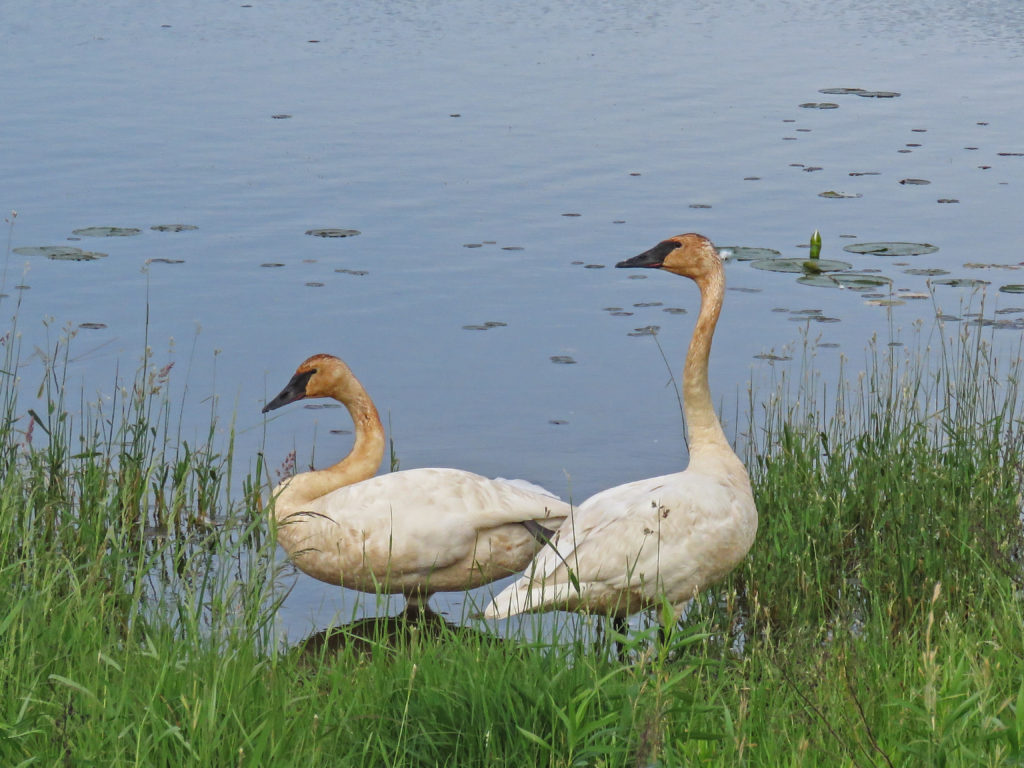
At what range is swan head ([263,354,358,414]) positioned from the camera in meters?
6.93

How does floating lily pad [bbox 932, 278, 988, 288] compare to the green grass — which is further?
floating lily pad [bbox 932, 278, 988, 288]

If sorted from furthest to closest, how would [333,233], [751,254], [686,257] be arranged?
[333,233] < [751,254] < [686,257]

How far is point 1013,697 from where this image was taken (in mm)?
3805

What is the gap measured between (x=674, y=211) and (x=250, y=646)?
29.5 ft

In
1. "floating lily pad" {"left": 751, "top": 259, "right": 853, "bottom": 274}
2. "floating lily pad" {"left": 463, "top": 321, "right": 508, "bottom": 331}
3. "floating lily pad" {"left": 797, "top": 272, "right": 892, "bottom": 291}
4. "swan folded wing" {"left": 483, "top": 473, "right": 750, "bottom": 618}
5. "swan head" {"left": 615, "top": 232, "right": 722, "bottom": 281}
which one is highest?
"swan head" {"left": 615, "top": 232, "right": 722, "bottom": 281}

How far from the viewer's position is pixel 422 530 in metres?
5.90

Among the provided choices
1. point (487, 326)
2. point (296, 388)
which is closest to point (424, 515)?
point (296, 388)

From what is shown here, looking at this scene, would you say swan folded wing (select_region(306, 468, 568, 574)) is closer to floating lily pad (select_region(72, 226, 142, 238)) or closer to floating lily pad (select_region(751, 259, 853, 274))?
floating lily pad (select_region(751, 259, 853, 274))

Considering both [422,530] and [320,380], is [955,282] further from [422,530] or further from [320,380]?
[422,530]

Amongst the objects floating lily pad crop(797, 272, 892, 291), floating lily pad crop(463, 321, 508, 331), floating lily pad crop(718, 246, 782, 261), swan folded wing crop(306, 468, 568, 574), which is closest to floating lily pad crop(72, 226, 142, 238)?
floating lily pad crop(463, 321, 508, 331)

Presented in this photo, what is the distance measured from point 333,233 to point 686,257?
5.78 meters

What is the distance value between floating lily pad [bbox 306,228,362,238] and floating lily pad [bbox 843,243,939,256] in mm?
3955

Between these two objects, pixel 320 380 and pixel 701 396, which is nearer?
pixel 701 396

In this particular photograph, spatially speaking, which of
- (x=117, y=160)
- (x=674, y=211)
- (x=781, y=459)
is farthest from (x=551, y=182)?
(x=781, y=459)
